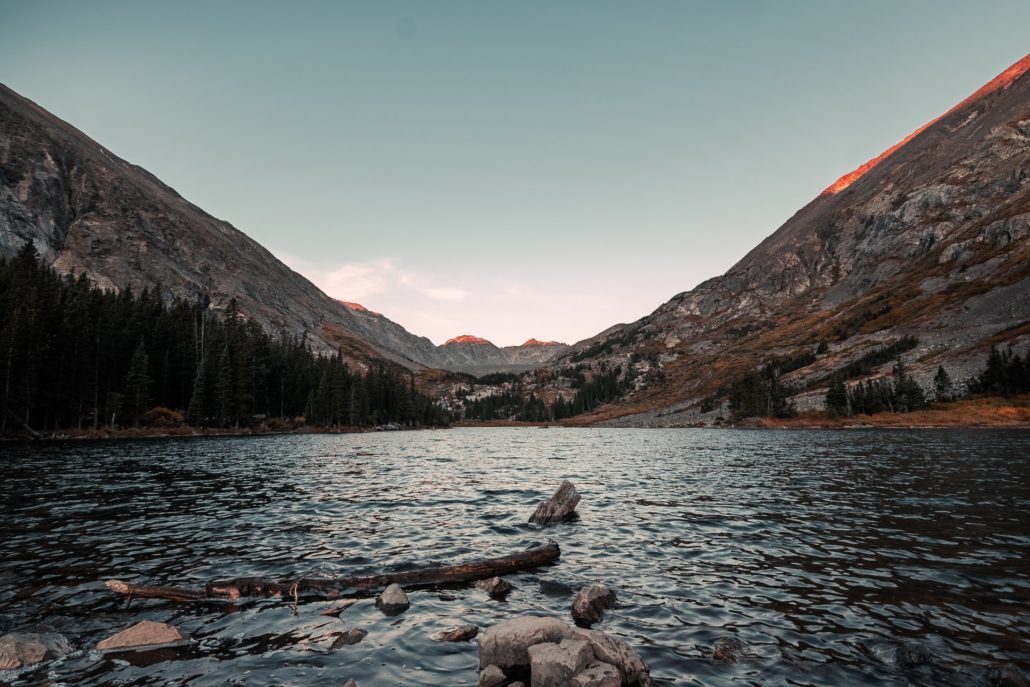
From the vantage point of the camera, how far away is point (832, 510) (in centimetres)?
3064

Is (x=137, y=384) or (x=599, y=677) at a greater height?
(x=137, y=384)

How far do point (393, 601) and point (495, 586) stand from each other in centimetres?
343

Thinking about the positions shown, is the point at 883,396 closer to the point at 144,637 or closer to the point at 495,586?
the point at 495,586

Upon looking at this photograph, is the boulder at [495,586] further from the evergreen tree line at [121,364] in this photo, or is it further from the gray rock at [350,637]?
the evergreen tree line at [121,364]

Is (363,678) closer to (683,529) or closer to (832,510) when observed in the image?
(683,529)

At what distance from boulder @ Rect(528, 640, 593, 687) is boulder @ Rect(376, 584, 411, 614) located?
20.7ft

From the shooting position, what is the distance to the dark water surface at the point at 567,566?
472 inches

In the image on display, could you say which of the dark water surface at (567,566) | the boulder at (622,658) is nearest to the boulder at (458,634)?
the dark water surface at (567,566)

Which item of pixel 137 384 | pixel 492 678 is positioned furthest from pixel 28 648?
pixel 137 384

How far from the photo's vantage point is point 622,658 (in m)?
11.0

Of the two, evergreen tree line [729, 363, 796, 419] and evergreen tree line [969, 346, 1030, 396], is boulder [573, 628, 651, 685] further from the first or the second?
evergreen tree line [729, 363, 796, 419]

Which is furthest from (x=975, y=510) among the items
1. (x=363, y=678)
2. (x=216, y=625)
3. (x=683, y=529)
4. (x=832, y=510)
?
(x=216, y=625)

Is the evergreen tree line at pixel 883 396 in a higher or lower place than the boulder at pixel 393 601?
higher

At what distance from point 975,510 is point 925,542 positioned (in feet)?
34.0
